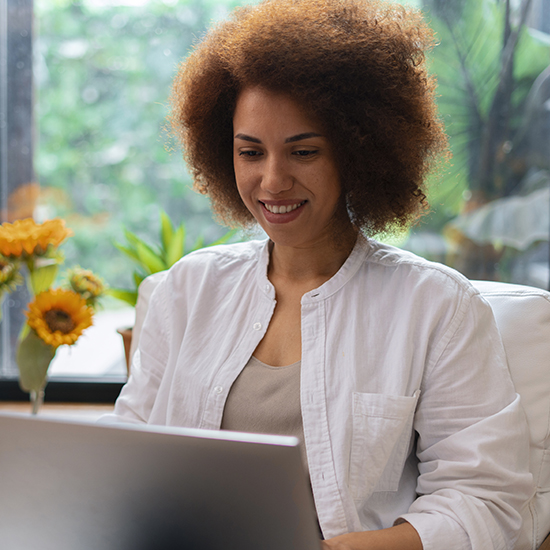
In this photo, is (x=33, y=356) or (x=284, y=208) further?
(x=33, y=356)

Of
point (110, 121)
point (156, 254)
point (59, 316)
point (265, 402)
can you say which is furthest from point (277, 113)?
point (110, 121)

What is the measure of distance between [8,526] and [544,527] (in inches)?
35.3

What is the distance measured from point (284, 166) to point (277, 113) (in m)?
0.09

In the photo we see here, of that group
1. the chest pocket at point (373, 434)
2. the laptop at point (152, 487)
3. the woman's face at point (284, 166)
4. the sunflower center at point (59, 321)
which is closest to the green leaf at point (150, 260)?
the sunflower center at point (59, 321)

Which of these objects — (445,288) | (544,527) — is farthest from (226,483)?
(544,527)

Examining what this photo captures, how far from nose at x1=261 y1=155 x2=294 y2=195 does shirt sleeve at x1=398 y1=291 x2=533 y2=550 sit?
14.9 inches

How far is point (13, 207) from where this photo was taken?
222 centimetres

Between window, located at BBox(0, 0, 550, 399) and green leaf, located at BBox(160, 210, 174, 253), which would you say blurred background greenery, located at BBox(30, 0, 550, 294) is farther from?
green leaf, located at BBox(160, 210, 174, 253)

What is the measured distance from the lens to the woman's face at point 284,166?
1036 millimetres

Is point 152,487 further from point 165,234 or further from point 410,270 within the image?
point 165,234

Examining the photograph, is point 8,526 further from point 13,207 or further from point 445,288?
point 13,207

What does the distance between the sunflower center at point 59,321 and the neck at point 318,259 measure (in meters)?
0.57

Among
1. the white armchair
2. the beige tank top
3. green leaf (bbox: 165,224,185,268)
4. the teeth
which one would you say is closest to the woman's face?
the teeth

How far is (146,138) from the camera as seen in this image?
2.19 metres
